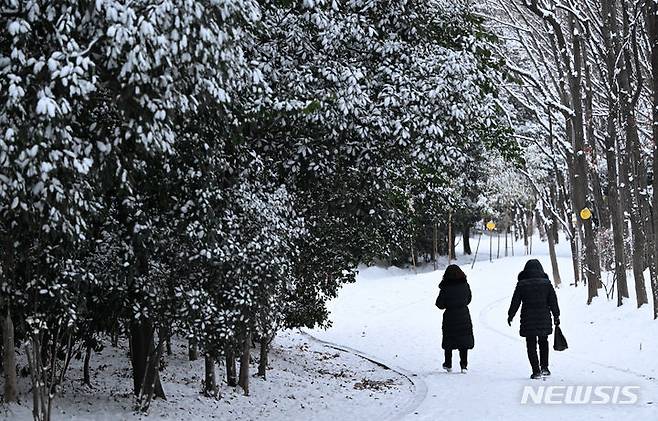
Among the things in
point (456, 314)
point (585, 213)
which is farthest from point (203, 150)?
point (585, 213)

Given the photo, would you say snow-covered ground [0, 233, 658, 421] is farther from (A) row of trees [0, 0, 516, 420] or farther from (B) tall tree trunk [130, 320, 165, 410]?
(A) row of trees [0, 0, 516, 420]

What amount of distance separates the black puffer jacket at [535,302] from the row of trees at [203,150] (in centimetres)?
190

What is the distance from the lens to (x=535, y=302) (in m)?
11.0

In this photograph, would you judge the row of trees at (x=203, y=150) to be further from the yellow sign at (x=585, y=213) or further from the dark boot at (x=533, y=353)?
the yellow sign at (x=585, y=213)

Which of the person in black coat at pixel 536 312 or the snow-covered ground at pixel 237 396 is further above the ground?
the person in black coat at pixel 536 312

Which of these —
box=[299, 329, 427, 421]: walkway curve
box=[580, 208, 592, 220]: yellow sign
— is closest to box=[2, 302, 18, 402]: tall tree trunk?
box=[299, 329, 427, 421]: walkway curve

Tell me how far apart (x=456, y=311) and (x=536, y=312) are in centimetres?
171

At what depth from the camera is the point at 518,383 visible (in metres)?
10.9

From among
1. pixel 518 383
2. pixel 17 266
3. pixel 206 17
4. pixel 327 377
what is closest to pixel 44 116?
pixel 206 17

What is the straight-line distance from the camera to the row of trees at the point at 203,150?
561cm

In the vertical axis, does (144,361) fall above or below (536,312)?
below

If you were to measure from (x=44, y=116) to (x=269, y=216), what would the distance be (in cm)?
423

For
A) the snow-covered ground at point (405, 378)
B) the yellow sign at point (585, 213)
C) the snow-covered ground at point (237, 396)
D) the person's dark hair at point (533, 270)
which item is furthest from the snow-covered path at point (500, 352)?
the yellow sign at point (585, 213)

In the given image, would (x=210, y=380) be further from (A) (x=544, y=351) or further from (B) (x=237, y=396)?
(A) (x=544, y=351)
